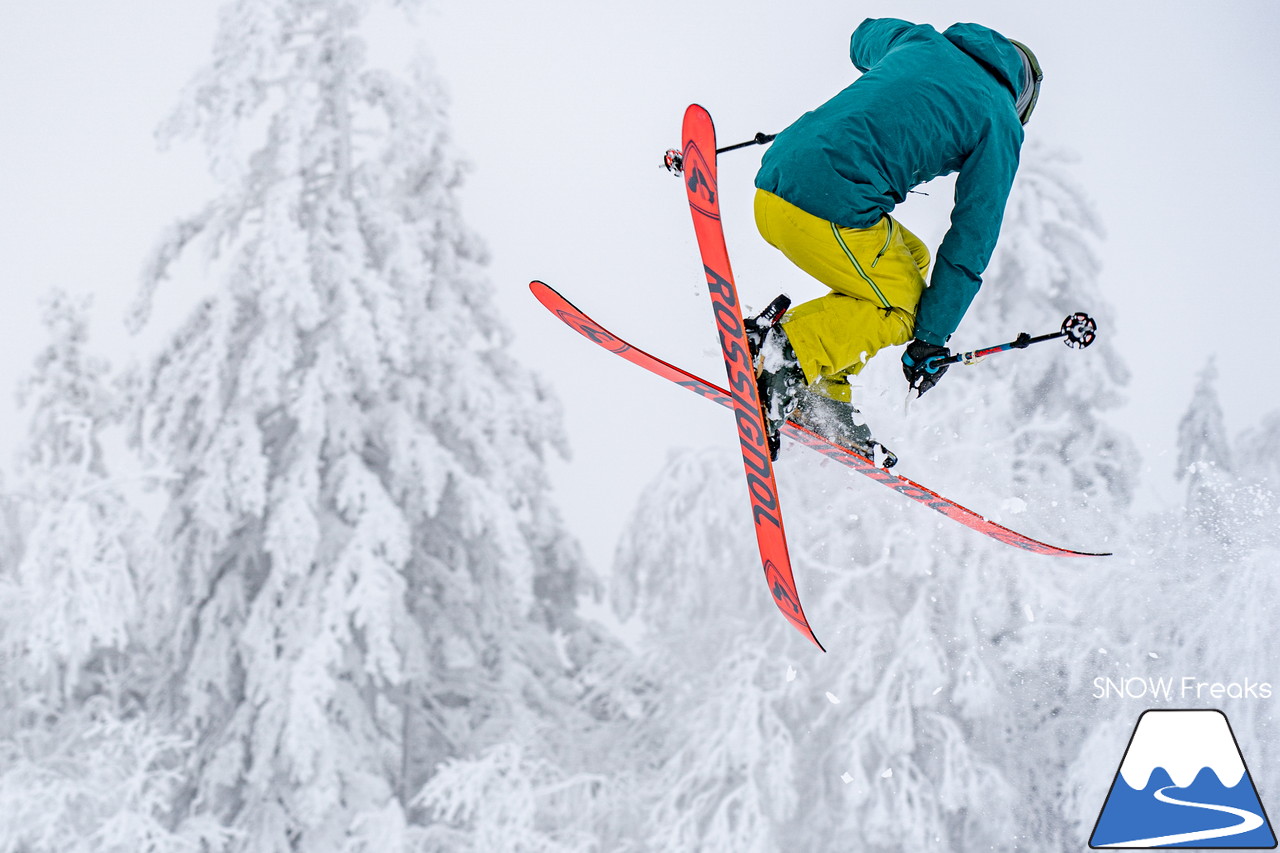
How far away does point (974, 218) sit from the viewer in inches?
106

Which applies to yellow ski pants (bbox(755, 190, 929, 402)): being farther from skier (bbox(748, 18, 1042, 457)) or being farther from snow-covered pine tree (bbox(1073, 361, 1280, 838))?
snow-covered pine tree (bbox(1073, 361, 1280, 838))

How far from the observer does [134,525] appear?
348 inches

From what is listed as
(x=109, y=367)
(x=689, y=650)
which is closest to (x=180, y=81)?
(x=109, y=367)

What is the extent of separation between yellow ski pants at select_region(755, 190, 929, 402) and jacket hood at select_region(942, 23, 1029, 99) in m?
0.46

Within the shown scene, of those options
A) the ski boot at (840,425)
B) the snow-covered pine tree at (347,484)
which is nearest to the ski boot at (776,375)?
the ski boot at (840,425)

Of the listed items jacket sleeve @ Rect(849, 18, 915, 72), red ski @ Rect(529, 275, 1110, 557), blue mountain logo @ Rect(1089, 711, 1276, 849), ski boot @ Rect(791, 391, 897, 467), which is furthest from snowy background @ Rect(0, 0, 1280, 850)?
ski boot @ Rect(791, 391, 897, 467)

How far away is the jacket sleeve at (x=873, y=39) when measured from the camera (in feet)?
9.73

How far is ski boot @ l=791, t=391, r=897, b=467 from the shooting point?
121 inches

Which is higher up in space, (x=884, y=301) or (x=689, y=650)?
(x=884, y=301)

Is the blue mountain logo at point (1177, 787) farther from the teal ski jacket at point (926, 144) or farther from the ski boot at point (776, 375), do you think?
the teal ski jacket at point (926, 144)

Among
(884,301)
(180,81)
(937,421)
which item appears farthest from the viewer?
(180,81)

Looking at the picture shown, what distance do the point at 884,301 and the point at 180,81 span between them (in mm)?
13962

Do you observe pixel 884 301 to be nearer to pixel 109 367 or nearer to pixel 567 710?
pixel 567 710

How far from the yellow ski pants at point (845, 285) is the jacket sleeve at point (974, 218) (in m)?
0.12
